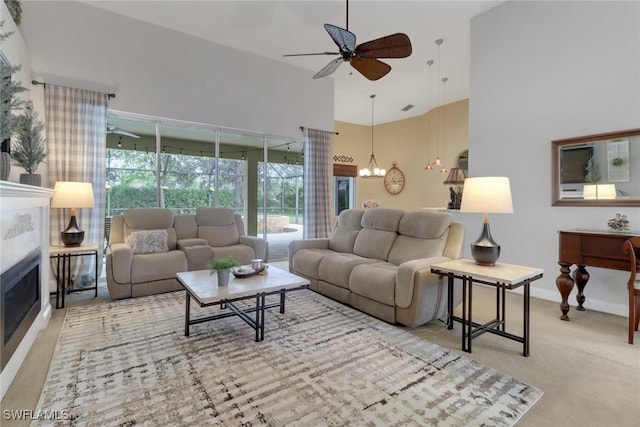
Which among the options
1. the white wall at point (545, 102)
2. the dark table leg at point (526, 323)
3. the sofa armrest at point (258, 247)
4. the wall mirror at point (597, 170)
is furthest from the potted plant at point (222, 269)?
the wall mirror at point (597, 170)

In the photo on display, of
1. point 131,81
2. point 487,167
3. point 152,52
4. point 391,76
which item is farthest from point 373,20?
point 131,81

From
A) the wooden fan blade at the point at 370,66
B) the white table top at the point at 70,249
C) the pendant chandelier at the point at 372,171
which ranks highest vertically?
the wooden fan blade at the point at 370,66

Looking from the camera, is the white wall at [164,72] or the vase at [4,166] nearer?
the vase at [4,166]

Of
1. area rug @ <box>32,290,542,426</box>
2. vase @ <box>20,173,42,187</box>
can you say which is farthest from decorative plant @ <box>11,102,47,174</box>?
area rug @ <box>32,290,542,426</box>

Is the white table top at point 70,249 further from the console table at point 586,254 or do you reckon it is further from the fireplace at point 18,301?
the console table at point 586,254

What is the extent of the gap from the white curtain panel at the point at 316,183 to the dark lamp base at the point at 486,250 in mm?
3781

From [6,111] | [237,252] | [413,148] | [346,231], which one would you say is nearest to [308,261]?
[346,231]

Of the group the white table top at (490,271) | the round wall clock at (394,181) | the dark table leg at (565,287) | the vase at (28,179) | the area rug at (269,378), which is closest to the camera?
the area rug at (269,378)

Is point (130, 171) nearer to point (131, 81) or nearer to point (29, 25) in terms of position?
point (131, 81)

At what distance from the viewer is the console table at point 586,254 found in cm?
275

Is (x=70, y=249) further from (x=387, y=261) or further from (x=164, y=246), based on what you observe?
(x=387, y=261)

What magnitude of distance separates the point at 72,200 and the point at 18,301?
1552 millimetres

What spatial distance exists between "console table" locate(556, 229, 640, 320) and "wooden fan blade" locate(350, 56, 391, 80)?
Answer: 2.46 metres

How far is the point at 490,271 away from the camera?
92.7 inches
